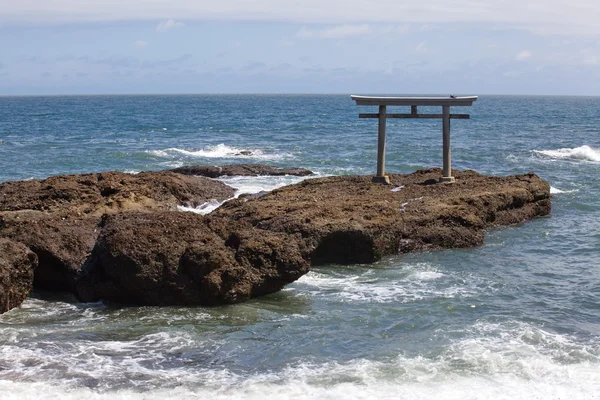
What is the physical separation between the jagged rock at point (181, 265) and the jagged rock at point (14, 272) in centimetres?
72

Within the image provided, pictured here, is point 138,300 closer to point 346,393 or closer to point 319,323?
point 319,323

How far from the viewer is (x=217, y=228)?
11664 millimetres

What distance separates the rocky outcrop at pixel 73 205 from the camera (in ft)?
37.1

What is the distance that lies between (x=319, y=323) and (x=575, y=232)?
26.8 feet

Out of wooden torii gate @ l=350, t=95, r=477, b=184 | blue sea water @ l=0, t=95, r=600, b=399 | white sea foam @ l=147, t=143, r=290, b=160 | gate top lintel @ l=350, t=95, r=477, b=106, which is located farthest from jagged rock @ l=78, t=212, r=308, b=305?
white sea foam @ l=147, t=143, r=290, b=160

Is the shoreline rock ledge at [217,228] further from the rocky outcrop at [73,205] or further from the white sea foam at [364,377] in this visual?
the white sea foam at [364,377]

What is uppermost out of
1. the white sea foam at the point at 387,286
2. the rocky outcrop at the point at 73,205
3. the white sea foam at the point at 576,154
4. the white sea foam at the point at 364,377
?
the rocky outcrop at the point at 73,205

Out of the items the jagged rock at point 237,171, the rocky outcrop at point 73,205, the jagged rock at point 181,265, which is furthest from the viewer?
the jagged rock at point 237,171

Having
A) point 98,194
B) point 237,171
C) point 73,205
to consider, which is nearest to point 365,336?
point 73,205

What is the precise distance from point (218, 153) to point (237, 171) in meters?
9.95

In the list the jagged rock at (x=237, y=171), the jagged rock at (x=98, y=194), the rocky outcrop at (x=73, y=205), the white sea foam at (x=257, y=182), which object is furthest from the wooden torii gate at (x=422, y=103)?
Answer: the jagged rock at (x=237, y=171)

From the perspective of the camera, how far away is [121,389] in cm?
818

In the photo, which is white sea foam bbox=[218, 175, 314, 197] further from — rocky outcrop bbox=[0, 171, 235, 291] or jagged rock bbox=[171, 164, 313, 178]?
rocky outcrop bbox=[0, 171, 235, 291]

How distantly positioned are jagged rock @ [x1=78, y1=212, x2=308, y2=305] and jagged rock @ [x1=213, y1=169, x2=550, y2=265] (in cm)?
110
